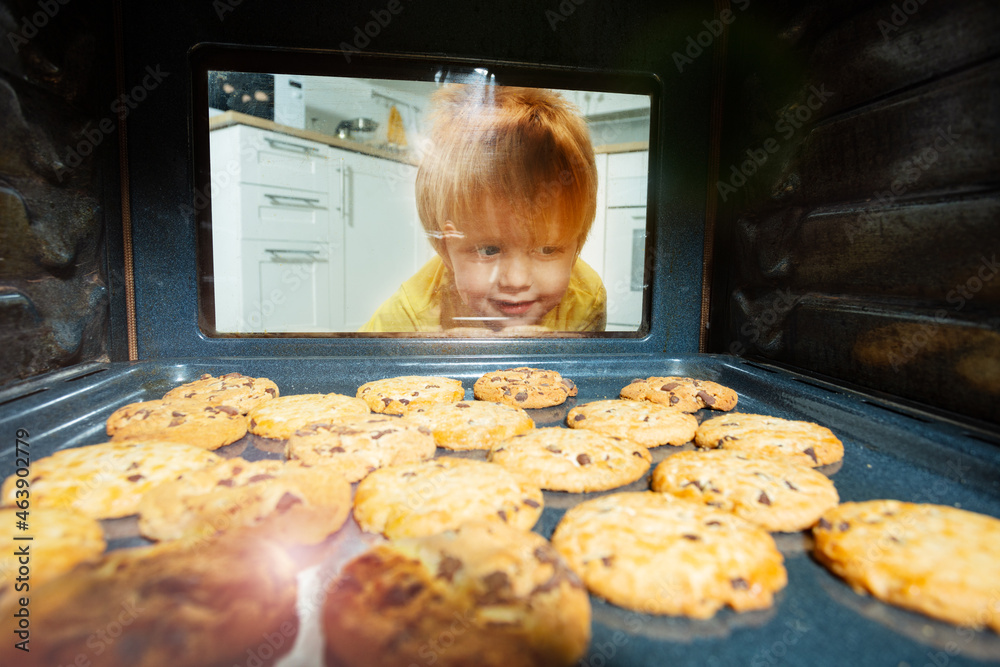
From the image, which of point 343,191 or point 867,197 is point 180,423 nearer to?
point 343,191

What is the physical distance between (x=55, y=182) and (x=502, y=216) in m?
1.31

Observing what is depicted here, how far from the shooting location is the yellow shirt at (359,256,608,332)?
1.81 meters

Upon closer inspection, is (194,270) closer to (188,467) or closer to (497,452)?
(188,467)

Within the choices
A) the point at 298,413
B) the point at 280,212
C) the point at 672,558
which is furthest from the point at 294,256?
the point at 672,558

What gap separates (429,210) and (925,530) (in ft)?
4.97

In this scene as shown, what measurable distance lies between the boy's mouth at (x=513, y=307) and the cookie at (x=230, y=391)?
2.63ft

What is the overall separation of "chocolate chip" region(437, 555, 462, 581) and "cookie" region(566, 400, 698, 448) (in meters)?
0.66

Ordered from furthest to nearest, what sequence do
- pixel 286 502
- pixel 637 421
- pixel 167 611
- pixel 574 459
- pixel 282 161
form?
pixel 282 161
pixel 637 421
pixel 574 459
pixel 286 502
pixel 167 611

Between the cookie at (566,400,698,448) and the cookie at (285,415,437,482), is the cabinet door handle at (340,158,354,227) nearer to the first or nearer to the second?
the cookie at (285,415,437,482)

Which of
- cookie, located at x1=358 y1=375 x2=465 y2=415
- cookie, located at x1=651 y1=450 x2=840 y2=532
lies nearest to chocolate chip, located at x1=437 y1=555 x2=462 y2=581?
cookie, located at x1=651 y1=450 x2=840 y2=532

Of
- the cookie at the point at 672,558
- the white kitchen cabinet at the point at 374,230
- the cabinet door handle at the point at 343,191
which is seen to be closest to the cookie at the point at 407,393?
the white kitchen cabinet at the point at 374,230

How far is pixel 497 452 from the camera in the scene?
1.17m

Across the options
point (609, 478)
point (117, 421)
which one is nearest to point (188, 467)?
point (117, 421)

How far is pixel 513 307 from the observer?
1.88 meters
